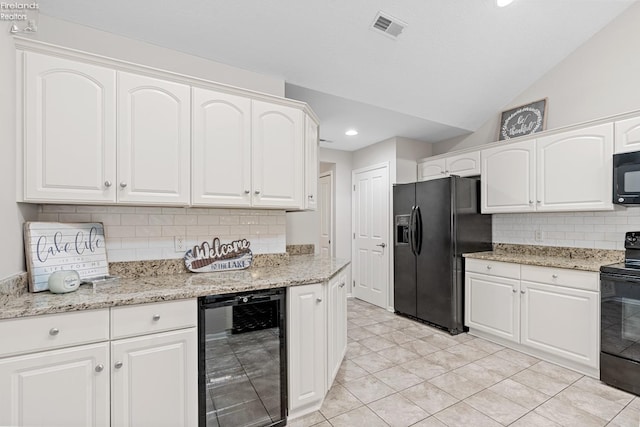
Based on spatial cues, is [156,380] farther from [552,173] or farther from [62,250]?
[552,173]

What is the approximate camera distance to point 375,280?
4.52 metres

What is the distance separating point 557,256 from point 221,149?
3423 mm

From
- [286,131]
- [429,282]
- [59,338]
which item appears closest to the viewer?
[59,338]

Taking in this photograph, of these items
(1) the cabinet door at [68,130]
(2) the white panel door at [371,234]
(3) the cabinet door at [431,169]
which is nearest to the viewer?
(1) the cabinet door at [68,130]

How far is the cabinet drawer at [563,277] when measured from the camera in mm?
2455

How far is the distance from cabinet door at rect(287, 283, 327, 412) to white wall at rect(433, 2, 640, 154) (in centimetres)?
318

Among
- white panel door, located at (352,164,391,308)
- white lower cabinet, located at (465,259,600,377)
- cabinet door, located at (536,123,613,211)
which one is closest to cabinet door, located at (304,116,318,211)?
white panel door, located at (352,164,391,308)

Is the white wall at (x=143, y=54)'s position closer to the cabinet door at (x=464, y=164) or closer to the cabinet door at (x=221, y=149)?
the cabinet door at (x=221, y=149)

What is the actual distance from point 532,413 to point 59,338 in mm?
2723

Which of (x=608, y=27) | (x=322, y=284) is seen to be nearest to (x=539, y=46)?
(x=608, y=27)

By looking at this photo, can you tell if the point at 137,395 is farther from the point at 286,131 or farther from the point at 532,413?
the point at 532,413

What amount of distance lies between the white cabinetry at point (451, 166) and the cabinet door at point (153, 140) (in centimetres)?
315

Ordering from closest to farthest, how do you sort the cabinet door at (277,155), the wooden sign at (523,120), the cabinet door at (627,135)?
1. the cabinet door at (277,155)
2. the cabinet door at (627,135)
3. the wooden sign at (523,120)

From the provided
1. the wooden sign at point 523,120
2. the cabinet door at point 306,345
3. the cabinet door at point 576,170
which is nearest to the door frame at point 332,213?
the wooden sign at point 523,120
